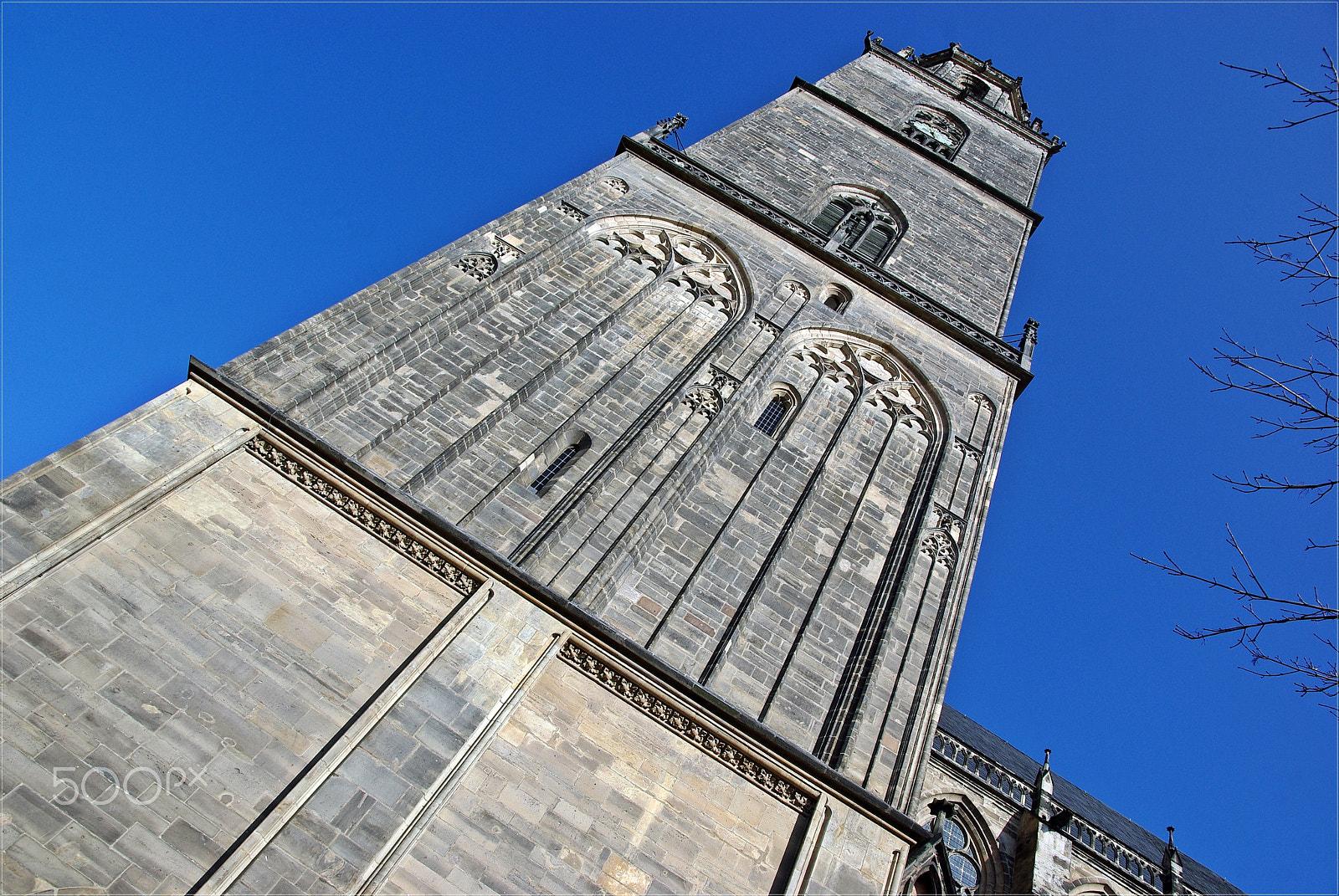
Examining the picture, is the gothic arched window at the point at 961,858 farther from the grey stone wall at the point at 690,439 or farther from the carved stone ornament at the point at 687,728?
the carved stone ornament at the point at 687,728

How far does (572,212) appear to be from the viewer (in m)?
15.0

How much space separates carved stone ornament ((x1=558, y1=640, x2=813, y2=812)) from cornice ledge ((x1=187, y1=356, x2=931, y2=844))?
11cm

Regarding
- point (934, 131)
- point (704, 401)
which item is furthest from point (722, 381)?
point (934, 131)

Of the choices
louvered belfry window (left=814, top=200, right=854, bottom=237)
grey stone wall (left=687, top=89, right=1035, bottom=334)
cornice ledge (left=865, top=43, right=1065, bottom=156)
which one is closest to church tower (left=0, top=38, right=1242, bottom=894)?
louvered belfry window (left=814, top=200, right=854, bottom=237)

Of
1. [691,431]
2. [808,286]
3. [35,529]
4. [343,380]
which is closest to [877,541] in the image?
[691,431]

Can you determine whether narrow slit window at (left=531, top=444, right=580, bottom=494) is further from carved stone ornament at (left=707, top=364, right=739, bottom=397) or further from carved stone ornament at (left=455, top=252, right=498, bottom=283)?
carved stone ornament at (left=455, top=252, right=498, bottom=283)

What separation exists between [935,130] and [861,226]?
26.3ft

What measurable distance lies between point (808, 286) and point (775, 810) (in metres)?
9.22

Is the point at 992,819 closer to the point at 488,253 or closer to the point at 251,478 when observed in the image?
the point at 488,253

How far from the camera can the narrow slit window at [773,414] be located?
1351 centimetres

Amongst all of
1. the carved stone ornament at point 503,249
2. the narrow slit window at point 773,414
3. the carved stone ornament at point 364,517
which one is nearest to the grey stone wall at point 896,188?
the narrow slit window at point 773,414

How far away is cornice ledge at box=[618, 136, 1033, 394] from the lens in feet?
55.2

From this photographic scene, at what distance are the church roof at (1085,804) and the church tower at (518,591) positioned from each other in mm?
8727

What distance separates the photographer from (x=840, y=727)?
9883mm
